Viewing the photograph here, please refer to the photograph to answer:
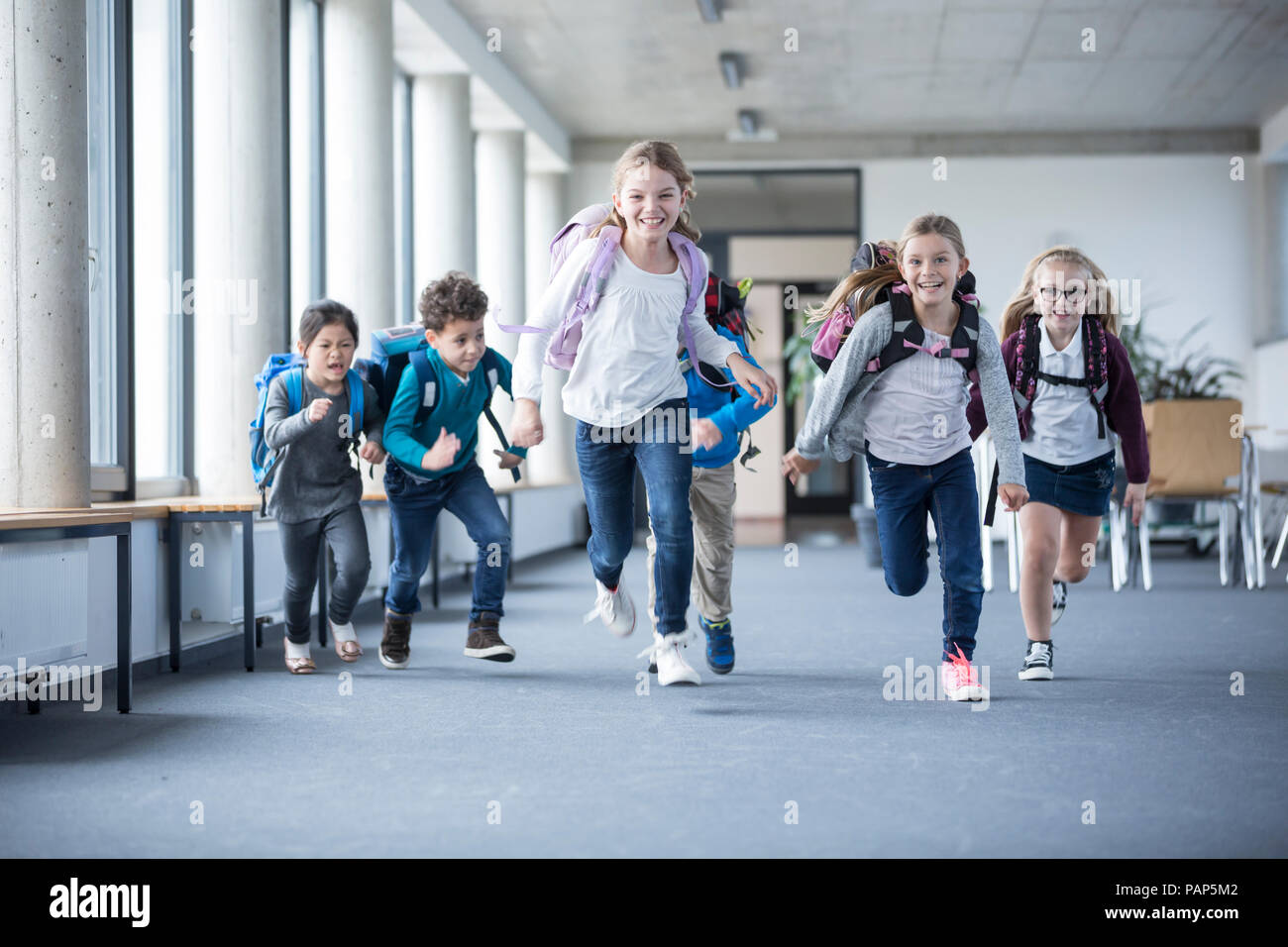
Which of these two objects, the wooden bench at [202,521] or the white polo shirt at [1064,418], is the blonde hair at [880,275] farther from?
the wooden bench at [202,521]

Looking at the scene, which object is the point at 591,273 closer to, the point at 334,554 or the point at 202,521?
the point at 334,554

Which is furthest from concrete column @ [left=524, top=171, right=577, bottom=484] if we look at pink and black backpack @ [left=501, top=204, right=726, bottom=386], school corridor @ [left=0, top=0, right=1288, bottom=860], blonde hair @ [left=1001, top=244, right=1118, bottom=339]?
pink and black backpack @ [left=501, top=204, right=726, bottom=386]

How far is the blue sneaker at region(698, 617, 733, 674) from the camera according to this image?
377cm

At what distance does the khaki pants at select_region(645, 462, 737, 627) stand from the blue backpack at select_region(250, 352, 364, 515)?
0.94 metres

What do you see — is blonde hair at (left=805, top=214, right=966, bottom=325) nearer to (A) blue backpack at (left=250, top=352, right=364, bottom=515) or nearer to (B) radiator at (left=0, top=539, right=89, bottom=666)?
(A) blue backpack at (left=250, top=352, right=364, bottom=515)

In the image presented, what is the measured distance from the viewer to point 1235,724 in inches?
119

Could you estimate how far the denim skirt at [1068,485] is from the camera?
11.8 ft

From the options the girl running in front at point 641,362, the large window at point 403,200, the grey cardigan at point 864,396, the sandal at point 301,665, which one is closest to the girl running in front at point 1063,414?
the grey cardigan at point 864,396

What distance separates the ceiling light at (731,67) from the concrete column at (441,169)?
174 cm

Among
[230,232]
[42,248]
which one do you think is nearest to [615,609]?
[42,248]

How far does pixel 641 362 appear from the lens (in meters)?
3.21

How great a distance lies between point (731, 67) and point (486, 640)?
6.03 m

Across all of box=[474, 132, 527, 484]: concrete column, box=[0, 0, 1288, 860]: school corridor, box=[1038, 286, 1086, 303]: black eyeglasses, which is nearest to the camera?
box=[0, 0, 1288, 860]: school corridor
